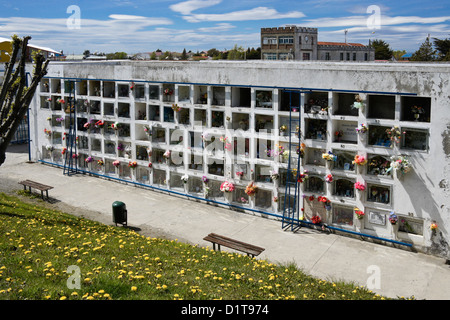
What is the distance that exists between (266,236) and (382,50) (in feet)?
177

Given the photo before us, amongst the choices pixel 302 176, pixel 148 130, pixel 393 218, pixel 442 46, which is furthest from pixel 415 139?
pixel 442 46

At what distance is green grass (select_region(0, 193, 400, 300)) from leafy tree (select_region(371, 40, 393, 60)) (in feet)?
181

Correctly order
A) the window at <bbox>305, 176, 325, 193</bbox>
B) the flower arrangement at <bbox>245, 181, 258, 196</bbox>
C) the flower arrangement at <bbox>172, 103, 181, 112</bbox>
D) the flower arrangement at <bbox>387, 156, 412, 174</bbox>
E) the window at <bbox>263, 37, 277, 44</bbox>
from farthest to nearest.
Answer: the window at <bbox>263, 37, 277, 44</bbox>, the flower arrangement at <bbox>172, 103, 181, 112</bbox>, the flower arrangement at <bbox>245, 181, 258, 196</bbox>, the window at <bbox>305, 176, 325, 193</bbox>, the flower arrangement at <bbox>387, 156, 412, 174</bbox>

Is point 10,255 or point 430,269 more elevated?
point 10,255

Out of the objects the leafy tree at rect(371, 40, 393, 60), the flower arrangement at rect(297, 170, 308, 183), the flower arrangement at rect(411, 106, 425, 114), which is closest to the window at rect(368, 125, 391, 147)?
the flower arrangement at rect(411, 106, 425, 114)

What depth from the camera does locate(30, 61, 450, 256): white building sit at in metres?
13.4

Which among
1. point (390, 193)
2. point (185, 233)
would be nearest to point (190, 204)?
point (185, 233)

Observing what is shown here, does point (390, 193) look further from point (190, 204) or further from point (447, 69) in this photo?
point (190, 204)

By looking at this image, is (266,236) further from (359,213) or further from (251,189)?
(359,213)

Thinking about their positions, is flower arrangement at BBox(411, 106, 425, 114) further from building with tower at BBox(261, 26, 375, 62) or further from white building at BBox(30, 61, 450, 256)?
building with tower at BBox(261, 26, 375, 62)

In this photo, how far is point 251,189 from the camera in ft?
54.7

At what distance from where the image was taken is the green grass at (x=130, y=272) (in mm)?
7707

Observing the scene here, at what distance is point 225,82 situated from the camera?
56.2 ft
